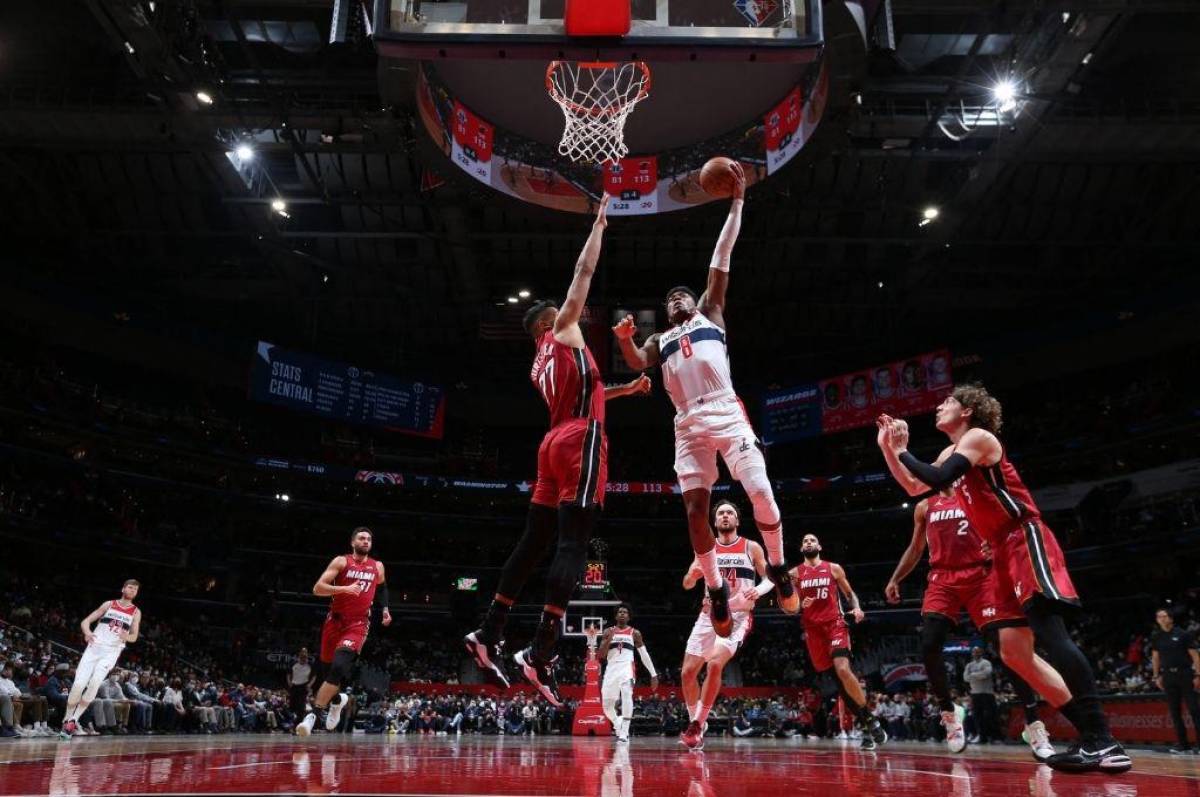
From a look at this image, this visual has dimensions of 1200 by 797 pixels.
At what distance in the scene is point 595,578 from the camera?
2334 cm

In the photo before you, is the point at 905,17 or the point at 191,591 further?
the point at 191,591

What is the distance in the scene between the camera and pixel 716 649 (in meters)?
7.95

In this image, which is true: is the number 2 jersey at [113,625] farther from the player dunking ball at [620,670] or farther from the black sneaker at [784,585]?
the black sneaker at [784,585]

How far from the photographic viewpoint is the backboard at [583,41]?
675 centimetres

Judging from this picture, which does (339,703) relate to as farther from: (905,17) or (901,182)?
(901,182)

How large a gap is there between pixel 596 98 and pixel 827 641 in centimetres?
860

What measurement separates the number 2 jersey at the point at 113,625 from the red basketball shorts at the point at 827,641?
342 inches

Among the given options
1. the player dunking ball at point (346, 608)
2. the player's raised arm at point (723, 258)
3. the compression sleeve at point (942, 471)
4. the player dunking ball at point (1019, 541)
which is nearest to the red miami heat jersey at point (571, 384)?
the player's raised arm at point (723, 258)

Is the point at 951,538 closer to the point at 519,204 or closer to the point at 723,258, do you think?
the point at 723,258

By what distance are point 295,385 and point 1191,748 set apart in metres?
23.9

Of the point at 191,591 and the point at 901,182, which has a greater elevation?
the point at 901,182

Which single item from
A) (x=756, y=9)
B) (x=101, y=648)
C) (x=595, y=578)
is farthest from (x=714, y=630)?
(x=595, y=578)

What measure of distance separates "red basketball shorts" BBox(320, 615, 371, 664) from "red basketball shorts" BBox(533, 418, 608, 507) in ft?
15.3

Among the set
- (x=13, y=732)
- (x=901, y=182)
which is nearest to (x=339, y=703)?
(x=13, y=732)
